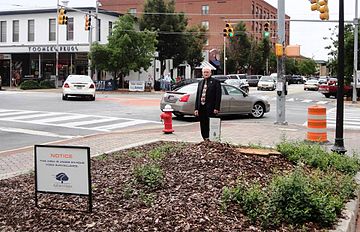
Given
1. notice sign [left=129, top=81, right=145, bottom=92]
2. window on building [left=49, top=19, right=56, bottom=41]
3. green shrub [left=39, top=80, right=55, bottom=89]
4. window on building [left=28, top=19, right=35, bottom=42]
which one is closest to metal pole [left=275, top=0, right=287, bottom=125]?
notice sign [left=129, top=81, right=145, bottom=92]

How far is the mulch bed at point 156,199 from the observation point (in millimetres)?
4664

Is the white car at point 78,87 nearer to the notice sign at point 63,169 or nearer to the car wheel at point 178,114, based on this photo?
the car wheel at point 178,114

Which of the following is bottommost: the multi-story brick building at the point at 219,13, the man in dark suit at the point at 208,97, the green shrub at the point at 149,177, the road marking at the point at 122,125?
the road marking at the point at 122,125

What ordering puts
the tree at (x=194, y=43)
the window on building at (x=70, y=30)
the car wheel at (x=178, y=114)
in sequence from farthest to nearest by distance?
the tree at (x=194, y=43) → the window on building at (x=70, y=30) → the car wheel at (x=178, y=114)

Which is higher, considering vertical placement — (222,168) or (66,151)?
(66,151)

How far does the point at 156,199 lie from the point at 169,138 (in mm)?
7195

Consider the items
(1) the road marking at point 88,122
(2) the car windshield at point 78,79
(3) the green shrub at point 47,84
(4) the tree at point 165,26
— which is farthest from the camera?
(4) the tree at point 165,26

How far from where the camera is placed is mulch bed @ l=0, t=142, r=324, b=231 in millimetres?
4664

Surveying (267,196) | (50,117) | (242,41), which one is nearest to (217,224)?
(267,196)

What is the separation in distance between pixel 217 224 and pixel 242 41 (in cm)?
7568

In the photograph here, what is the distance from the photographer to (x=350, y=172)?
749 centimetres

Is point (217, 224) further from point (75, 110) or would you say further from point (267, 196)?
point (75, 110)

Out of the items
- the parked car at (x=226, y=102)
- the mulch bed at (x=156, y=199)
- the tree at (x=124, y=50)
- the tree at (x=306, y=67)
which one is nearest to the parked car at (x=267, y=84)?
the tree at (x=124, y=50)

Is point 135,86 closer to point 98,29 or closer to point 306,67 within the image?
point 98,29
